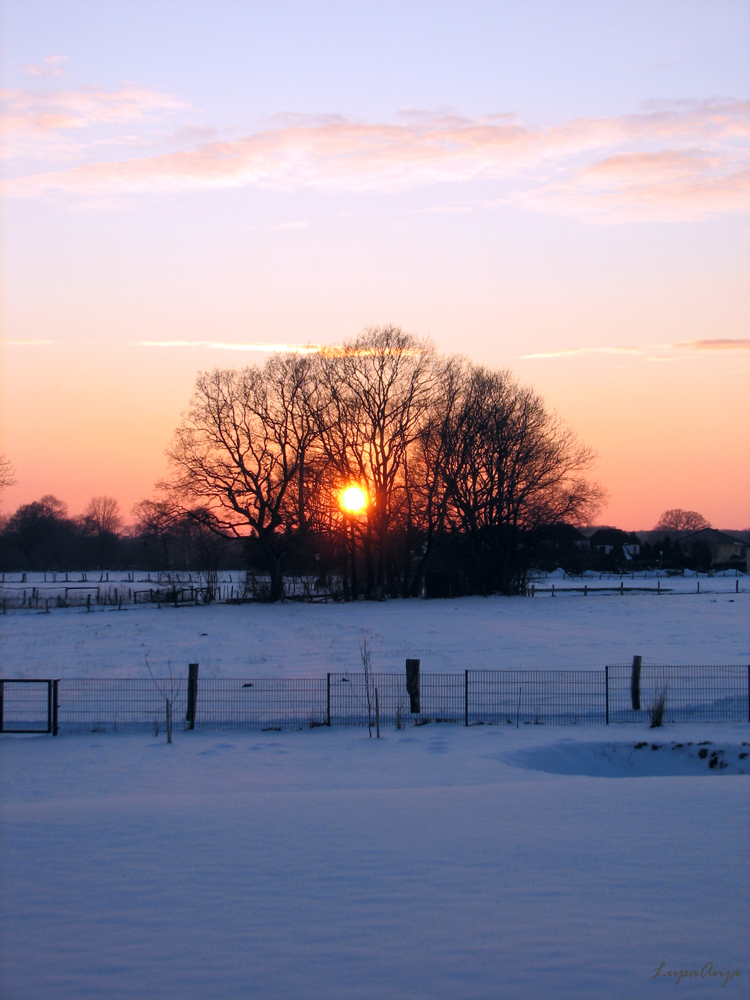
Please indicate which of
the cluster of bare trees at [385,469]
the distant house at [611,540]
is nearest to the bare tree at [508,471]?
the cluster of bare trees at [385,469]

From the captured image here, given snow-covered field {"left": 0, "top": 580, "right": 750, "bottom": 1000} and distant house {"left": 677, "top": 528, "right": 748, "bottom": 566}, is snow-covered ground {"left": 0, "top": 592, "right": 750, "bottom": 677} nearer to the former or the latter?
snow-covered field {"left": 0, "top": 580, "right": 750, "bottom": 1000}

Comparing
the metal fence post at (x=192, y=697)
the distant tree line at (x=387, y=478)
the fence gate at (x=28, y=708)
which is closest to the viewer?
the fence gate at (x=28, y=708)

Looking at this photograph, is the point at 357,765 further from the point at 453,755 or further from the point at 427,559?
the point at 427,559

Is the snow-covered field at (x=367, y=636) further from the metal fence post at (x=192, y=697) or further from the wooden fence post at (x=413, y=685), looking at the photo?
the metal fence post at (x=192, y=697)

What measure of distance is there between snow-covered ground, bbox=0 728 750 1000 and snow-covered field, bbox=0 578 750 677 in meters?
10.9

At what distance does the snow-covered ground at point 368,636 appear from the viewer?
75.2ft

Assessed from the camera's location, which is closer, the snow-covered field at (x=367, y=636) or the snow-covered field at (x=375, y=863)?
the snow-covered field at (x=375, y=863)

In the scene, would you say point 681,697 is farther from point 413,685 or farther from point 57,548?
point 57,548

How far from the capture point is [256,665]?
899 inches

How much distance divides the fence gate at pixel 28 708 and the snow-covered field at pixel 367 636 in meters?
2.73

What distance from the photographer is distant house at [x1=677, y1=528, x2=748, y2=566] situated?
123m

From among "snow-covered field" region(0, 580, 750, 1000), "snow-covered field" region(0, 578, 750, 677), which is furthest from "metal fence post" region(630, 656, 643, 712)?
"snow-covered field" region(0, 578, 750, 677)

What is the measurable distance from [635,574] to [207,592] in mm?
58887

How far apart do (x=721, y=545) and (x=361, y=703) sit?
123288 mm
